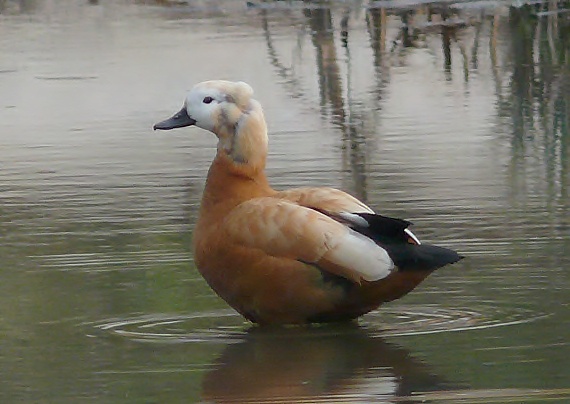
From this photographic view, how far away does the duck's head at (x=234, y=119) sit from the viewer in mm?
7668

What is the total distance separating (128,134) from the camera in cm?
1387

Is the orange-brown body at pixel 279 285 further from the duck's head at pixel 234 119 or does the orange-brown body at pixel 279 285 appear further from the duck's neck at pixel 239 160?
the duck's head at pixel 234 119

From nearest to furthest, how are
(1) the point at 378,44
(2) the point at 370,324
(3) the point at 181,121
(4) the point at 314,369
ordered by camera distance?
(4) the point at 314,369, (2) the point at 370,324, (3) the point at 181,121, (1) the point at 378,44

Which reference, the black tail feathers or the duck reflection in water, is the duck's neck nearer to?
the duck reflection in water

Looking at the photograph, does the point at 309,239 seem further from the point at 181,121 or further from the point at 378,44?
the point at 378,44

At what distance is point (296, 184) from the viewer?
1091cm

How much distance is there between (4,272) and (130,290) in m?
0.82

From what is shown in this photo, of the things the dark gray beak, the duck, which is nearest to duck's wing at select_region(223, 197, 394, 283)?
the duck

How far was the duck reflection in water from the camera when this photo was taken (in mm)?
5957

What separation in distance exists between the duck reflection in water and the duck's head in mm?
844

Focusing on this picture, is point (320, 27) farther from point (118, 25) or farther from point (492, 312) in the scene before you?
point (492, 312)

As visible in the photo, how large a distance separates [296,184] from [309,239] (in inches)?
150

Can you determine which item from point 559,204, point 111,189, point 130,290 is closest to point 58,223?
point 111,189

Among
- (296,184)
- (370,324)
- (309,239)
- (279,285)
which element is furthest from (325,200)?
(296,184)
